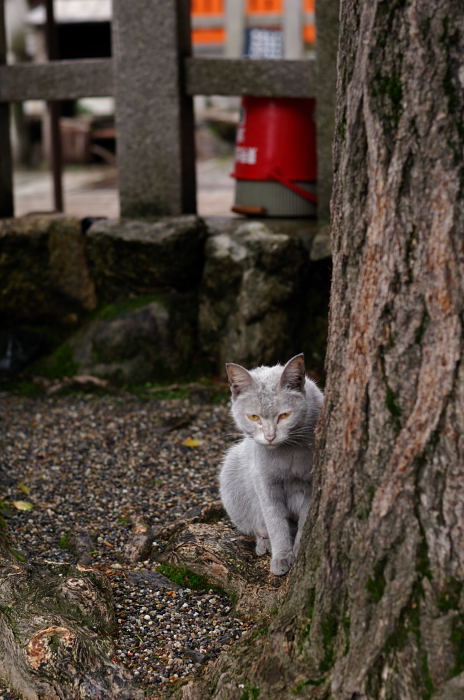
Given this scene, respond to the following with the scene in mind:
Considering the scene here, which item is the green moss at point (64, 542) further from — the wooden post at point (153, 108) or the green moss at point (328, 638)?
the wooden post at point (153, 108)

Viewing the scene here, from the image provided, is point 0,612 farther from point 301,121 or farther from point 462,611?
point 301,121

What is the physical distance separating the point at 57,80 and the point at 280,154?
1.53 meters

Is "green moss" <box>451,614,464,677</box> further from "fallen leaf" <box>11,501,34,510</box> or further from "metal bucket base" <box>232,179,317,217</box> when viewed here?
"metal bucket base" <box>232,179,317,217</box>

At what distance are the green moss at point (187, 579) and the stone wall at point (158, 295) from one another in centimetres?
217

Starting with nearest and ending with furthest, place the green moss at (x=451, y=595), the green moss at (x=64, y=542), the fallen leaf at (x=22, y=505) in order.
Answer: the green moss at (x=451, y=595) → the green moss at (x=64, y=542) → the fallen leaf at (x=22, y=505)

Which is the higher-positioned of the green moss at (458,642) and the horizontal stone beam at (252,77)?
the horizontal stone beam at (252,77)

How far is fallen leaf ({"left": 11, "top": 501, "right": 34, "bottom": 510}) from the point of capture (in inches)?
160

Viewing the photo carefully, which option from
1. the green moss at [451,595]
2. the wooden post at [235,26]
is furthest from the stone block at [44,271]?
the wooden post at [235,26]

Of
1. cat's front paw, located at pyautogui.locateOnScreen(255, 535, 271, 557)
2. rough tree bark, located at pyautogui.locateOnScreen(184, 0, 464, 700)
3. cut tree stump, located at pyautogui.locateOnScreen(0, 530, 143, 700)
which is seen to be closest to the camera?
rough tree bark, located at pyautogui.locateOnScreen(184, 0, 464, 700)

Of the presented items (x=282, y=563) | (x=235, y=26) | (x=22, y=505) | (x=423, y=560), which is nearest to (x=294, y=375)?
(x=282, y=563)

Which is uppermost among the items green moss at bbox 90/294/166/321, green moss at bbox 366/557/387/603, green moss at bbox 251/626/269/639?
green moss at bbox 366/557/387/603

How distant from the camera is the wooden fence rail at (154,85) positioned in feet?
17.4

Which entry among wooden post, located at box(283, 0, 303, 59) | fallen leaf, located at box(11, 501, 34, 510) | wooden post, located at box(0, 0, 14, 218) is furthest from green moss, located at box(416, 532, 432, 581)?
wooden post, located at box(283, 0, 303, 59)

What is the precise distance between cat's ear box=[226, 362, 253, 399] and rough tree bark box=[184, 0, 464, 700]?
2.85 feet
